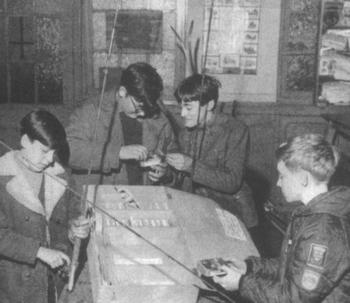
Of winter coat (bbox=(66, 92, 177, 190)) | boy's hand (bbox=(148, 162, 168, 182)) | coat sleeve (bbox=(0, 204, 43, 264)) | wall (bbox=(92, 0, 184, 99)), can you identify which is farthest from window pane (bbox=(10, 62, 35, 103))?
coat sleeve (bbox=(0, 204, 43, 264))

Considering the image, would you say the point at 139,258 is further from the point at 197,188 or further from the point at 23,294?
the point at 197,188

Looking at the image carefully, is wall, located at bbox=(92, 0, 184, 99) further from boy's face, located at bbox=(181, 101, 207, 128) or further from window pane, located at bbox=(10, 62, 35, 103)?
boy's face, located at bbox=(181, 101, 207, 128)

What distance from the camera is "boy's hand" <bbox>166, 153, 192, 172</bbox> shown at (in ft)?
11.8

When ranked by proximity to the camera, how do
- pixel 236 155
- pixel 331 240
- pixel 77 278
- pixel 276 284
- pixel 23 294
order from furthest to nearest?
pixel 236 155
pixel 23 294
pixel 77 278
pixel 276 284
pixel 331 240

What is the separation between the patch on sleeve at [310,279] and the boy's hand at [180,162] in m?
1.67

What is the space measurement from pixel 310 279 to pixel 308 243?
135 millimetres

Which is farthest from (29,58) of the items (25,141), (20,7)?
(25,141)

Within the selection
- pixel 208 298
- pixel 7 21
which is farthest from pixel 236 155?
pixel 7 21

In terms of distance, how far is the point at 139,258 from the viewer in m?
2.35

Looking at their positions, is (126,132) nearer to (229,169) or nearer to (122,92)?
(122,92)

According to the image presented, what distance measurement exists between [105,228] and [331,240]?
103 cm

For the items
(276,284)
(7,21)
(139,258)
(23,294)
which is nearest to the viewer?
(276,284)

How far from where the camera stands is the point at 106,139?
3809 millimetres

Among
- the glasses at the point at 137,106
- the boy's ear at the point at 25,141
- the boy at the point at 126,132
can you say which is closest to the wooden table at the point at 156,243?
the boy's ear at the point at 25,141
